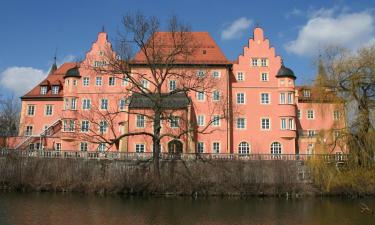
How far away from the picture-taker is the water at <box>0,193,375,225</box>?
62.2 feet

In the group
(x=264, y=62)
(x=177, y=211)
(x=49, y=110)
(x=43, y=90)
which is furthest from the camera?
(x=43, y=90)

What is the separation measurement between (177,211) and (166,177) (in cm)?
1051

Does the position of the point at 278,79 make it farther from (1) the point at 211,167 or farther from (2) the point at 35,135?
(2) the point at 35,135

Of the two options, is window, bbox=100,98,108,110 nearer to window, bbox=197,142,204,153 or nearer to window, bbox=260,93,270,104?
window, bbox=197,142,204,153

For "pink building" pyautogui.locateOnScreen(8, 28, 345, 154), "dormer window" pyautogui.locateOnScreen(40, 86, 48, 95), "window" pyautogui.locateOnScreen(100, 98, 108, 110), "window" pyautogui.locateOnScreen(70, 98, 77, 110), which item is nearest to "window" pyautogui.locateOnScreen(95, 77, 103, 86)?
"pink building" pyautogui.locateOnScreen(8, 28, 345, 154)

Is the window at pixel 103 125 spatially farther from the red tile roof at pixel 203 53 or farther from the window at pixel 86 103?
the red tile roof at pixel 203 53

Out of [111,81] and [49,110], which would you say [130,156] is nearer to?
[111,81]

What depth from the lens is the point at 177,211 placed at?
22.4 metres

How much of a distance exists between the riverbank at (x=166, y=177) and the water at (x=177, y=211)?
2.83 meters

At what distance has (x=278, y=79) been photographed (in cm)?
4419

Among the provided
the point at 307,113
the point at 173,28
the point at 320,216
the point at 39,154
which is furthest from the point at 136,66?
the point at 320,216

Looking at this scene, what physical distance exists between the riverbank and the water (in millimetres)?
2827

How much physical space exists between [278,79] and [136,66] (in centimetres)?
1646

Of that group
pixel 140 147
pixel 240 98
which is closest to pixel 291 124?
pixel 240 98
